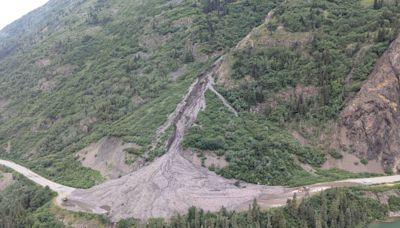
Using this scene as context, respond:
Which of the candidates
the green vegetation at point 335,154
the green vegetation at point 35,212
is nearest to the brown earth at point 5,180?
the green vegetation at point 35,212

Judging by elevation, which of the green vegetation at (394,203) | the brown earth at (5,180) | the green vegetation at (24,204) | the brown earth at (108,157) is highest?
the green vegetation at (24,204)

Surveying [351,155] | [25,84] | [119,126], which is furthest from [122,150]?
[25,84]

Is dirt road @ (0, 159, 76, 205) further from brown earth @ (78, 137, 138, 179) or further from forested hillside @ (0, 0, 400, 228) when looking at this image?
brown earth @ (78, 137, 138, 179)

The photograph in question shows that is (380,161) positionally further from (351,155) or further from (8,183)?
(8,183)

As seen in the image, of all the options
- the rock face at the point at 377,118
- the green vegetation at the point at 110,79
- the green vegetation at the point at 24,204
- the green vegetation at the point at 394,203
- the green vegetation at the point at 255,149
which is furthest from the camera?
the green vegetation at the point at 110,79

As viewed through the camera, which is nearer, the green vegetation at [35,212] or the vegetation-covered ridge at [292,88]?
the green vegetation at [35,212]

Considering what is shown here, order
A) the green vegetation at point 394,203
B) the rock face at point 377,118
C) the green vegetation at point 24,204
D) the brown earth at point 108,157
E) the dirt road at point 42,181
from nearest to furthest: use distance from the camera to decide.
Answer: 1. the green vegetation at point 394,203
2. the green vegetation at point 24,204
3. the rock face at point 377,118
4. the dirt road at point 42,181
5. the brown earth at point 108,157

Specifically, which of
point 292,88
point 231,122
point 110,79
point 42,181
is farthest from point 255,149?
point 110,79

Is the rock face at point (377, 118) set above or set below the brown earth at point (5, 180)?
below

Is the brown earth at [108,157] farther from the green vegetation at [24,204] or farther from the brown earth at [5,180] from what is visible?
the brown earth at [5,180]
